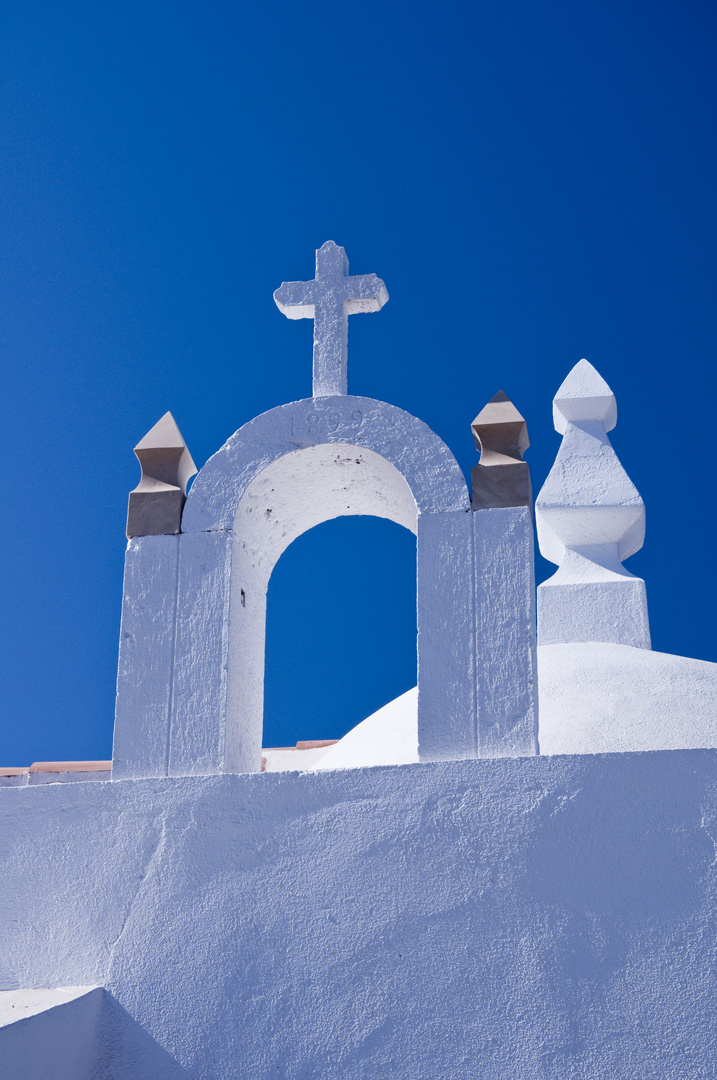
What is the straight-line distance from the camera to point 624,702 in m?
5.13

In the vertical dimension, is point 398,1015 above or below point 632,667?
below

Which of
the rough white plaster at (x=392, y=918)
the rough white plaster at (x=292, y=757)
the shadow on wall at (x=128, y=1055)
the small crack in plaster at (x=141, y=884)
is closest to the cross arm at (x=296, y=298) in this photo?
the rough white plaster at (x=392, y=918)

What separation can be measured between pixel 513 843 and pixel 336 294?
2.53 m

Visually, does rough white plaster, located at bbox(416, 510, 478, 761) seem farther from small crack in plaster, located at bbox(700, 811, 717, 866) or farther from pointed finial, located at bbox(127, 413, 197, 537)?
pointed finial, located at bbox(127, 413, 197, 537)

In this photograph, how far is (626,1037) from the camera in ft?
10.1

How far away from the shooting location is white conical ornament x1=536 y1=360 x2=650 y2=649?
654 centimetres

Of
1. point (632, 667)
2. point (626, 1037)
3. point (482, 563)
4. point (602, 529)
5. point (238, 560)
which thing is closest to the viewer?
point (626, 1037)

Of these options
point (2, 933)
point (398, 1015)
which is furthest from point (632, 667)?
point (2, 933)

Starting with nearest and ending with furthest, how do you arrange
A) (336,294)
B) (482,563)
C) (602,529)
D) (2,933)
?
(2,933) < (482,563) < (336,294) < (602,529)

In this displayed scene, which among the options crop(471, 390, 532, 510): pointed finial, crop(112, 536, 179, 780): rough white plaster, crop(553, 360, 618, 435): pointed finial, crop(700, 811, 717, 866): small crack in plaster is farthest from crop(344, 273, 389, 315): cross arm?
crop(553, 360, 618, 435): pointed finial

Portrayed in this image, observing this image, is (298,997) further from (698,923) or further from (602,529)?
(602,529)

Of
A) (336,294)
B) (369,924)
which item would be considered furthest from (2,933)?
(336,294)

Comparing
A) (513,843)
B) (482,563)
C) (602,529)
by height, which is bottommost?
(513,843)

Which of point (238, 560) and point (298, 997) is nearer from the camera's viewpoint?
point (298, 997)
